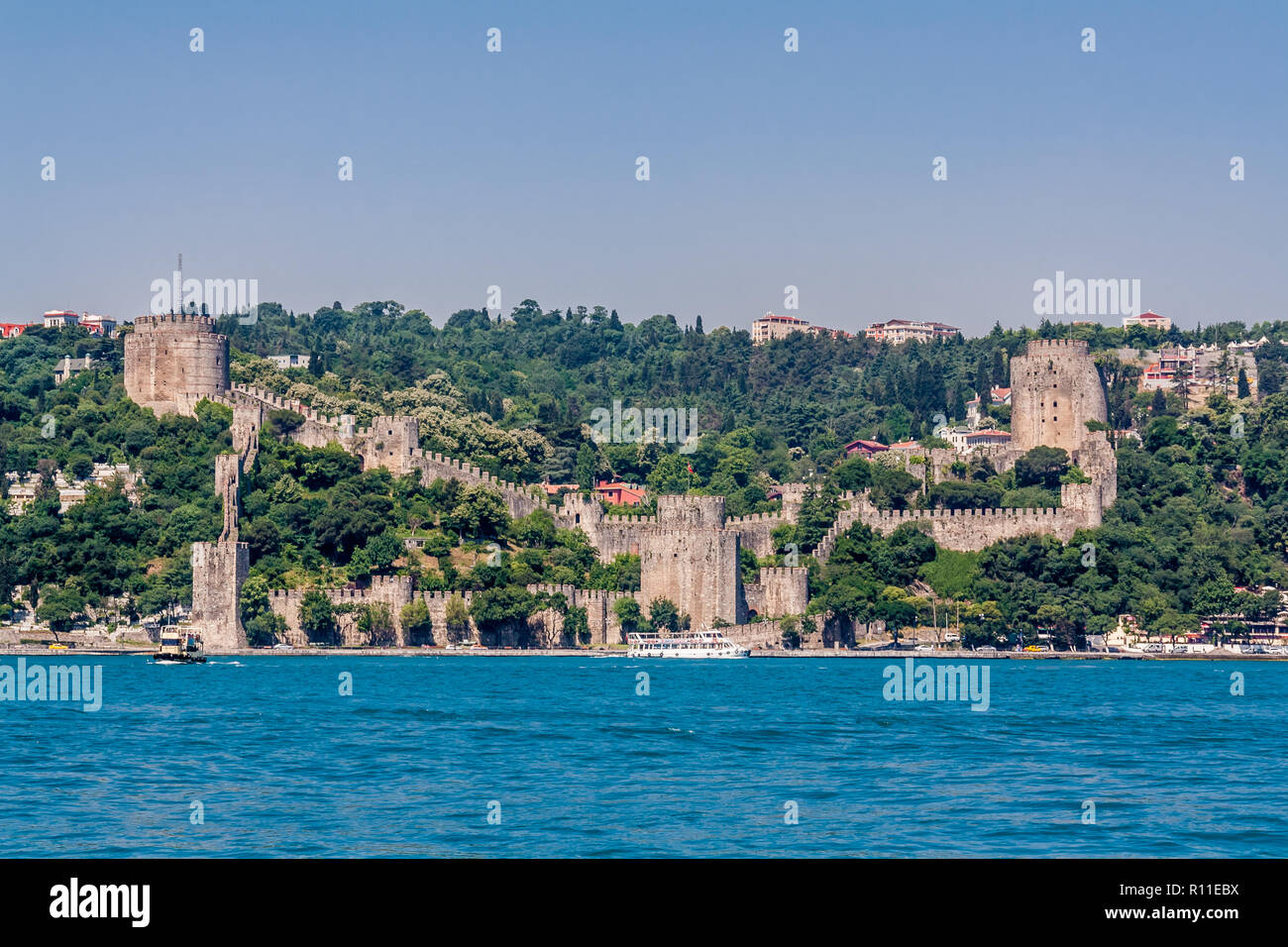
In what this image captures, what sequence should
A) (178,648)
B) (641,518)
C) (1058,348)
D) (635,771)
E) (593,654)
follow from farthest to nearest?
(1058,348) → (641,518) → (593,654) → (178,648) → (635,771)

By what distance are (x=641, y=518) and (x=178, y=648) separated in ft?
61.9

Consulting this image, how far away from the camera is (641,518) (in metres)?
68.6

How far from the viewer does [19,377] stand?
88.3m

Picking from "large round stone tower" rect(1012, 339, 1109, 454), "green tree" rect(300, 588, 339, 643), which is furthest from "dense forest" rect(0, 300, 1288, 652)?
"large round stone tower" rect(1012, 339, 1109, 454)

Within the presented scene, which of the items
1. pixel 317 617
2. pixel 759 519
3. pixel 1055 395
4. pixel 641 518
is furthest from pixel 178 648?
pixel 1055 395

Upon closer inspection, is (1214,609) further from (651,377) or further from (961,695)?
(651,377)

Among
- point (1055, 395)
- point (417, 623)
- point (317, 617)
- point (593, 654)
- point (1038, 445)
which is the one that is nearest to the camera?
point (317, 617)

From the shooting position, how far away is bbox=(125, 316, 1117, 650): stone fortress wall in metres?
62.6

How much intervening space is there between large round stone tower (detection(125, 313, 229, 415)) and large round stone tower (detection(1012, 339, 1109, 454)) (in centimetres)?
3464

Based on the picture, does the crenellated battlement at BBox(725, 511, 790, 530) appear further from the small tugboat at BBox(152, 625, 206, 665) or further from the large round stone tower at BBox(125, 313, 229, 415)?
the large round stone tower at BBox(125, 313, 229, 415)

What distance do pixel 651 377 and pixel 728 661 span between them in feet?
240

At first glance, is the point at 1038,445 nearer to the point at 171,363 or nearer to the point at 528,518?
the point at 528,518

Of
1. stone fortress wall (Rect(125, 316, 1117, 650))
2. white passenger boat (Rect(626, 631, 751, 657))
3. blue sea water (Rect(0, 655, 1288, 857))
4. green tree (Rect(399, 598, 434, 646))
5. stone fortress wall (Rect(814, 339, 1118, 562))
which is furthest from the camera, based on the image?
stone fortress wall (Rect(814, 339, 1118, 562))
